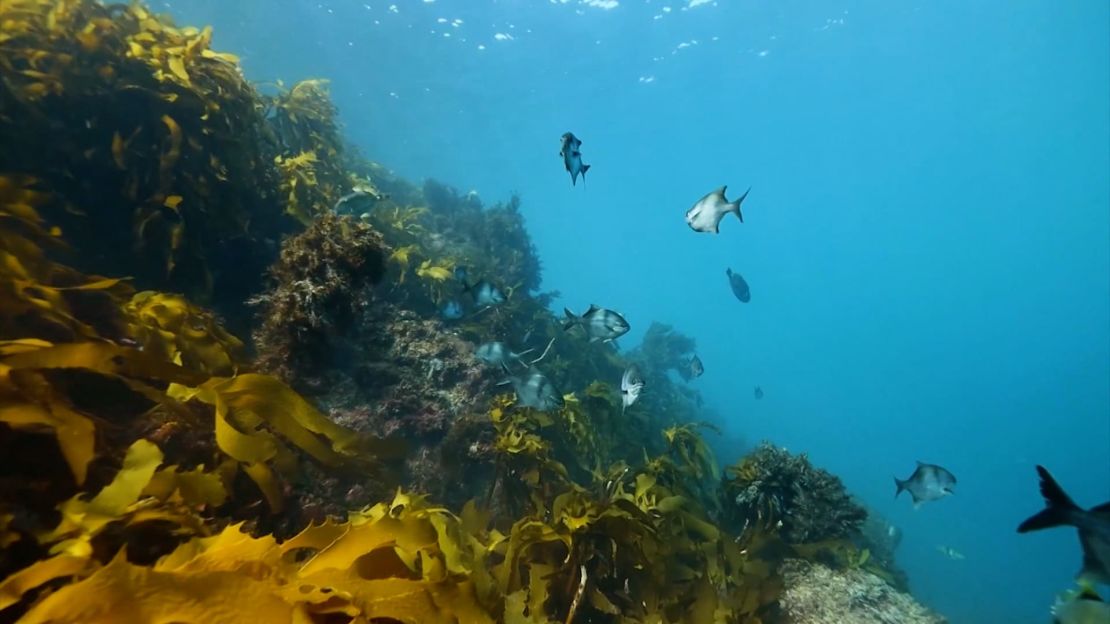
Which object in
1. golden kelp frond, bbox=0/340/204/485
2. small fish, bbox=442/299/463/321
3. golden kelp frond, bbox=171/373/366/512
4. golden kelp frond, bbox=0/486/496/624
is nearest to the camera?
golden kelp frond, bbox=0/486/496/624

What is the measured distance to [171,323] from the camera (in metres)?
2.95

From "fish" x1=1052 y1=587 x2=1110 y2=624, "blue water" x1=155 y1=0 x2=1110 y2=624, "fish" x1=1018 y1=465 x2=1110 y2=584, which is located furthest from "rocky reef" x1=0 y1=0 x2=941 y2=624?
"blue water" x1=155 y1=0 x2=1110 y2=624

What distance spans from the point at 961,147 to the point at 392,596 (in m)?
93.4

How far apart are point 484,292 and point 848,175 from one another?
93.4 meters

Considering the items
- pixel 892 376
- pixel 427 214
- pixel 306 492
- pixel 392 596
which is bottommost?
pixel 392 596

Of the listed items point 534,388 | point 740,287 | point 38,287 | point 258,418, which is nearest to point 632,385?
point 534,388

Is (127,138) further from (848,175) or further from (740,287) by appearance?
(848,175)

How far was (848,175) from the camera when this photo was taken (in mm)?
80875

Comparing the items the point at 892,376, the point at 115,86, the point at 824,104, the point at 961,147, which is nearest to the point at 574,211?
the point at 824,104

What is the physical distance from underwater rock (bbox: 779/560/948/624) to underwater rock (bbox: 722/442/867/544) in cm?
37

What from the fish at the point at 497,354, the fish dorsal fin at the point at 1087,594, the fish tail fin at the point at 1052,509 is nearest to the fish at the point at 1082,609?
the fish dorsal fin at the point at 1087,594

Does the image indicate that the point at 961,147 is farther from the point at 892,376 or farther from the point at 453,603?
the point at 453,603

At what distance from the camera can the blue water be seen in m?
31.3

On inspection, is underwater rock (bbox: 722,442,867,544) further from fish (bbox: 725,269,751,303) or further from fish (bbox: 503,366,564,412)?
fish (bbox: 725,269,751,303)
